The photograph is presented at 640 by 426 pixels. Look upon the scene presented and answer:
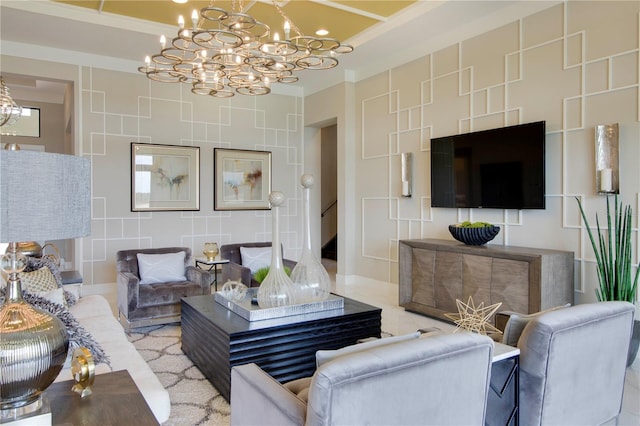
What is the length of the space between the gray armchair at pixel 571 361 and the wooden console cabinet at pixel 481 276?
1.50 metres

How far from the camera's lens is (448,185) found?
4.98 metres

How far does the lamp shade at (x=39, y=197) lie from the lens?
36.5 inches

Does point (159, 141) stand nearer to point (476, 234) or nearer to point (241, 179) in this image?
point (241, 179)

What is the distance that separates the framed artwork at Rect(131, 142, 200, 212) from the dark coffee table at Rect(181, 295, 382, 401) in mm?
3375

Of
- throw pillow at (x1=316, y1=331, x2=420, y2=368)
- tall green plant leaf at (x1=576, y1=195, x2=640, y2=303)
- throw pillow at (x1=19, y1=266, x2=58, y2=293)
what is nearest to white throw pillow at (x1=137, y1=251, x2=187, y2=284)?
throw pillow at (x1=19, y1=266, x2=58, y2=293)

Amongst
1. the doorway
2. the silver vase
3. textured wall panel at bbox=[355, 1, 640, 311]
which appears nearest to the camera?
the silver vase

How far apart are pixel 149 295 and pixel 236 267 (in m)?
1.00

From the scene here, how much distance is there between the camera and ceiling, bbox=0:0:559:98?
448cm

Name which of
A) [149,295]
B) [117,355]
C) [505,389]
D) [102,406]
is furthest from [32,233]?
[149,295]

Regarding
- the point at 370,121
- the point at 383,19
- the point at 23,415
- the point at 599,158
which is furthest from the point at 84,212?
the point at 370,121

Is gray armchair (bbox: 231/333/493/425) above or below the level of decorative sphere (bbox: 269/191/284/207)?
below

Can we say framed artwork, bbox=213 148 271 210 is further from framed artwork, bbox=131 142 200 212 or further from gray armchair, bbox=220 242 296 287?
gray armchair, bbox=220 242 296 287

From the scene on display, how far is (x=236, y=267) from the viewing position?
188 inches

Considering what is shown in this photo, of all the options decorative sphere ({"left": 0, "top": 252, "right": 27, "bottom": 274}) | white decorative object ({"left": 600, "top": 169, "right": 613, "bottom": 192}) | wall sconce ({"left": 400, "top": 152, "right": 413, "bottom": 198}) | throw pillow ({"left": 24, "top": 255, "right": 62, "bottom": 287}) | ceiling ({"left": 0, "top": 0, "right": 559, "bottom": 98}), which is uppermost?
ceiling ({"left": 0, "top": 0, "right": 559, "bottom": 98})
